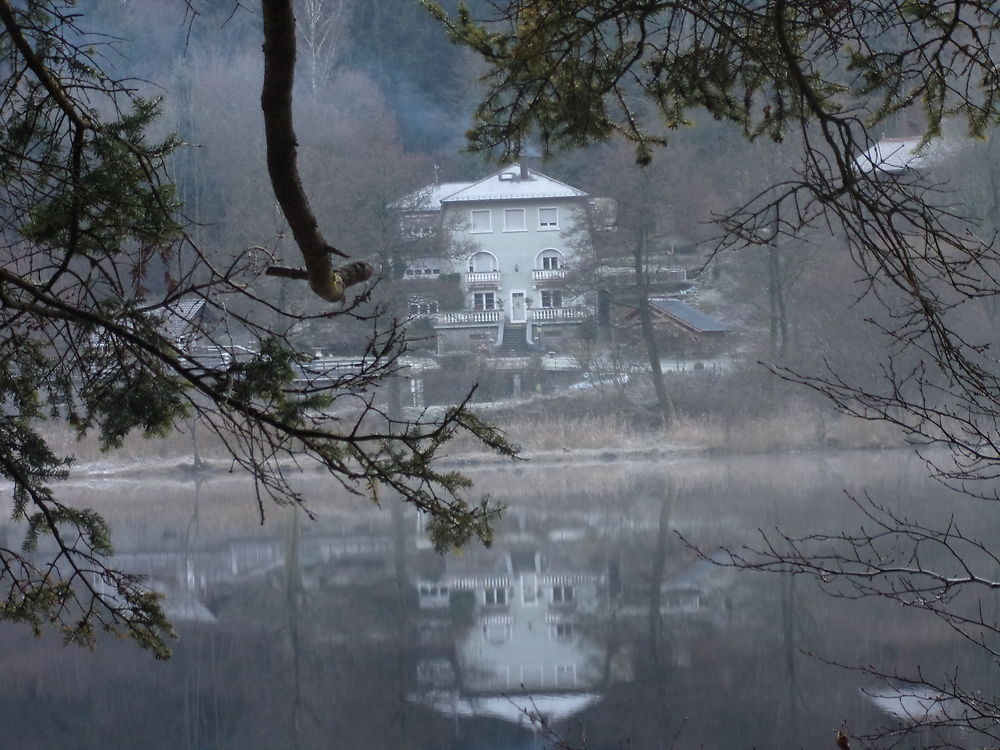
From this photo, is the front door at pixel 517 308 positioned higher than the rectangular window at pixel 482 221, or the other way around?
the rectangular window at pixel 482 221

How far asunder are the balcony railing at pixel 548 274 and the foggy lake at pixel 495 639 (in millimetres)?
7640

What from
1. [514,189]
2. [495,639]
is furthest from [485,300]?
[495,639]

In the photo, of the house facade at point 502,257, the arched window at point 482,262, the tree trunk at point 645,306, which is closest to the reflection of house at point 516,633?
the tree trunk at point 645,306

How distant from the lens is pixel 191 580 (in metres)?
11.4

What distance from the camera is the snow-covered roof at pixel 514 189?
22641mm

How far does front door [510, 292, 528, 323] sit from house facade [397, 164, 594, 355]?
2 centimetres

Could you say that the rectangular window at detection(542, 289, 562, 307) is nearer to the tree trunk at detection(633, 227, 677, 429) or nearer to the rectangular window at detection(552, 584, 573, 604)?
the tree trunk at detection(633, 227, 677, 429)

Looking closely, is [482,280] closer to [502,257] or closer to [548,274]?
[502,257]

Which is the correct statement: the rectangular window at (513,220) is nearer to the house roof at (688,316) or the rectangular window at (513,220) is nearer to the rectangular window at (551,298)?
the rectangular window at (551,298)

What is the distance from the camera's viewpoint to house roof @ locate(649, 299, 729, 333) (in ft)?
67.2

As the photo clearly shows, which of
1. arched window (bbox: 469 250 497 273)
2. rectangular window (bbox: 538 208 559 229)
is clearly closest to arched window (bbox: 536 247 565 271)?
rectangular window (bbox: 538 208 559 229)

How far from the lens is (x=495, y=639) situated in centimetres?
908

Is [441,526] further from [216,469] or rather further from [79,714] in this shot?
[216,469]

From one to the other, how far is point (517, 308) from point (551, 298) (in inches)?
29.0
